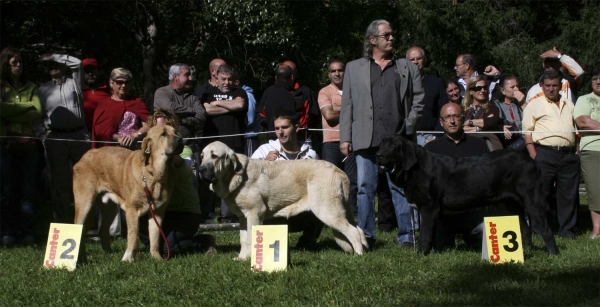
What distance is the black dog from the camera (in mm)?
7215

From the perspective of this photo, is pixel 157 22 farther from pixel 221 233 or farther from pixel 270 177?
pixel 270 177

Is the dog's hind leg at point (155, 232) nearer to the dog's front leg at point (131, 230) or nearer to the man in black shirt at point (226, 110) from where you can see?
the dog's front leg at point (131, 230)

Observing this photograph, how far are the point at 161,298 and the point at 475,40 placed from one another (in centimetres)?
1937

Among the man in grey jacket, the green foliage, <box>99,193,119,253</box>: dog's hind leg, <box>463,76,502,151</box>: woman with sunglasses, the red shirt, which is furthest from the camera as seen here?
the green foliage

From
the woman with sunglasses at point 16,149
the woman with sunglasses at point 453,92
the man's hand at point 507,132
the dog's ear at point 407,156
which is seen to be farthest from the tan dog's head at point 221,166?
the woman with sunglasses at point 453,92

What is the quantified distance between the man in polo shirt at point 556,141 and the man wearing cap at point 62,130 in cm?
554

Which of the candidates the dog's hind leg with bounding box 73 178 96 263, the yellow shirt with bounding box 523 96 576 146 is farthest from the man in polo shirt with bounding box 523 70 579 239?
the dog's hind leg with bounding box 73 178 96 263

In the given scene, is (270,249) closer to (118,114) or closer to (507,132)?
(118,114)

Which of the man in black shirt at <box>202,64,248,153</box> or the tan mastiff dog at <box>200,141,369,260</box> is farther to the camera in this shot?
the man in black shirt at <box>202,64,248,153</box>

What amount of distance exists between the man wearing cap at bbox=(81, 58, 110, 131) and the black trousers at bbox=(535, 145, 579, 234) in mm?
5635

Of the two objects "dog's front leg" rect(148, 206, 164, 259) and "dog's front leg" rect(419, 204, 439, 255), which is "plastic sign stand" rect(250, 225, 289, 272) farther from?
"dog's front leg" rect(419, 204, 439, 255)

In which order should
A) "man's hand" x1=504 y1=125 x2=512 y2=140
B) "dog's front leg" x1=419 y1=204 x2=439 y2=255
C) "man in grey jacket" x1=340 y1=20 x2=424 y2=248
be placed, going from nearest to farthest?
"dog's front leg" x1=419 y1=204 x2=439 y2=255 → "man in grey jacket" x1=340 y1=20 x2=424 y2=248 → "man's hand" x1=504 y1=125 x2=512 y2=140

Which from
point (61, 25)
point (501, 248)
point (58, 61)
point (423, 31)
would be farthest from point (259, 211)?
point (423, 31)

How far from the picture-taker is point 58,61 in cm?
915
